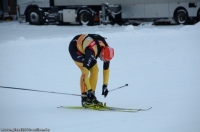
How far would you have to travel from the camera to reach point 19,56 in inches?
703

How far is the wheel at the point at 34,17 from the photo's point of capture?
31.5m

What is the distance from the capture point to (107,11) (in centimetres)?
2964

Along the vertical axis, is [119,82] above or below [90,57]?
below

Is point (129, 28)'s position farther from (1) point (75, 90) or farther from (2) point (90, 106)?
(2) point (90, 106)

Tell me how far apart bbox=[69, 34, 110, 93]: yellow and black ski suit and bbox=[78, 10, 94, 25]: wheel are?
19743mm

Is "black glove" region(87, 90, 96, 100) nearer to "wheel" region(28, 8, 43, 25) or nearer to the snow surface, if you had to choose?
the snow surface

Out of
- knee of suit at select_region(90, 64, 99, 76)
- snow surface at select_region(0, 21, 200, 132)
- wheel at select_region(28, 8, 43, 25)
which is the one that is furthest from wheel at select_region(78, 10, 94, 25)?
knee of suit at select_region(90, 64, 99, 76)

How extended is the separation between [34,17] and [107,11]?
4.54 metres

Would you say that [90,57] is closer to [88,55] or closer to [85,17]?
[88,55]

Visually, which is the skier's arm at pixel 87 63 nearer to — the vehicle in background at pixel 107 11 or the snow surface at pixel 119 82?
the snow surface at pixel 119 82

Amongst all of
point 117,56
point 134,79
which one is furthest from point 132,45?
point 134,79

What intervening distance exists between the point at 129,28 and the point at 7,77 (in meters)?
10.9

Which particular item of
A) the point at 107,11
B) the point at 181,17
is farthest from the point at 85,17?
the point at 181,17

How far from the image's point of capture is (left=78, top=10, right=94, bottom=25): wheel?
3019cm
